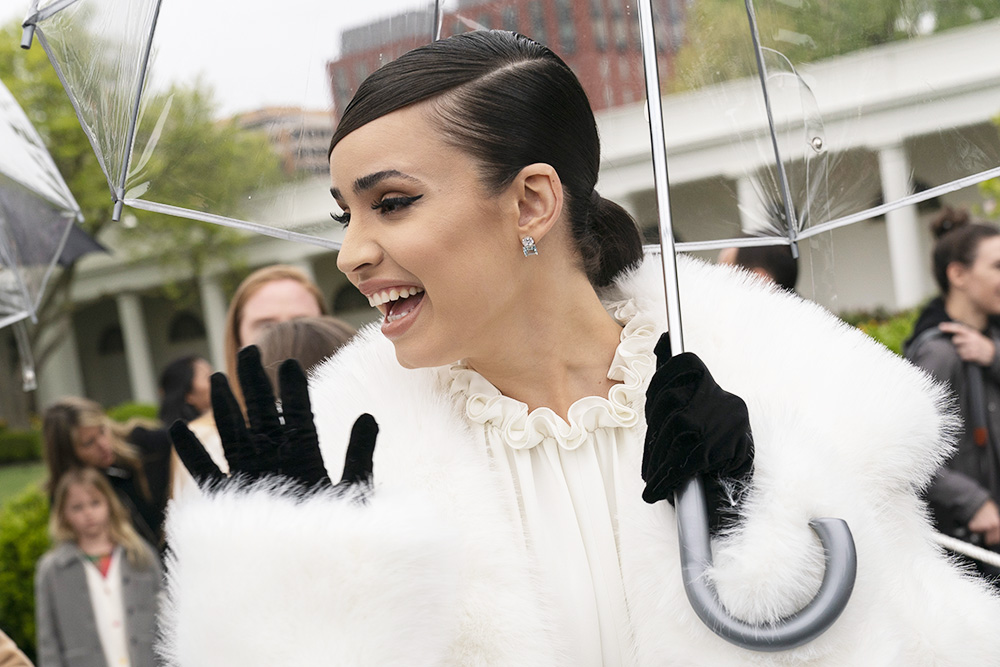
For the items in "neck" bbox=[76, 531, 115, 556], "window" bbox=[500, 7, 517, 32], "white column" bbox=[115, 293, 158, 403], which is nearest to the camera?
"window" bbox=[500, 7, 517, 32]

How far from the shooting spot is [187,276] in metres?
23.1

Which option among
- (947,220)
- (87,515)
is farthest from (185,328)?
(947,220)

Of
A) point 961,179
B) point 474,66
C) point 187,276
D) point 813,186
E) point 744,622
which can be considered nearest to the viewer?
point 744,622

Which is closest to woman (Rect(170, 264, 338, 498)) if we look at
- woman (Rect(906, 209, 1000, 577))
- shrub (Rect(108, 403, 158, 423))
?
woman (Rect(906, 209, 1000, 577))

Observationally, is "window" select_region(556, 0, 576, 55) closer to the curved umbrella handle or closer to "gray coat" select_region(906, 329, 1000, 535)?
the curved umbrella handle

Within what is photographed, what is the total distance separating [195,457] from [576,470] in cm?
73

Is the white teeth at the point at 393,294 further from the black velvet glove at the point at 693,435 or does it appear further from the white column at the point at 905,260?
the white column at the point at 905,260

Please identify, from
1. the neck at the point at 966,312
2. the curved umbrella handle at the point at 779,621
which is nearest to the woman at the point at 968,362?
the neck at the point at 966,312

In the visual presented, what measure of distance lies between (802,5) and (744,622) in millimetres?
1281

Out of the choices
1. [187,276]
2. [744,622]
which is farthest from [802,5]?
[187,276]

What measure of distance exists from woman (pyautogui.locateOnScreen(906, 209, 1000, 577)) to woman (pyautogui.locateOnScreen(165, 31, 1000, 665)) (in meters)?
1.84

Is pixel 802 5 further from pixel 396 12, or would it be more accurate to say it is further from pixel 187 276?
pixel 187 276

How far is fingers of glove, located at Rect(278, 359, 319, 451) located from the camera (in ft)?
5.05

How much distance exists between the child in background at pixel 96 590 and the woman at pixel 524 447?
2.92 metres
